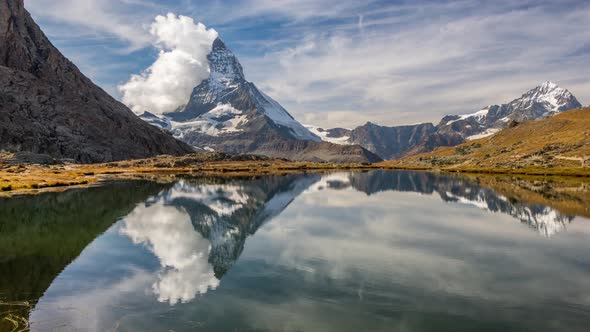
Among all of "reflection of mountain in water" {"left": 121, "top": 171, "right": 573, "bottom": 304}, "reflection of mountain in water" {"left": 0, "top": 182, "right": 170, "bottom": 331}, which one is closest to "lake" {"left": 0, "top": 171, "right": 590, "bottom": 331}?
"reflection of mountain in water" {"left": 0, "top": 182, "right": 170, "bottom": 331}

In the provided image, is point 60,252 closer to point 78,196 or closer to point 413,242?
point 413,242

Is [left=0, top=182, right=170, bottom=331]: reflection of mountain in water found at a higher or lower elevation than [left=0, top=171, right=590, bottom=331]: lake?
higher

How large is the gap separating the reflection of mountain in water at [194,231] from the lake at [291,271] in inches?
9.9

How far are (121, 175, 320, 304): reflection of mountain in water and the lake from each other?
0.25m

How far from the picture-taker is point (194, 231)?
5738 centimetres

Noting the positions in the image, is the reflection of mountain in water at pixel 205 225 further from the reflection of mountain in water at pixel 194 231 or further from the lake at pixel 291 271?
the lake at pixel 291 271

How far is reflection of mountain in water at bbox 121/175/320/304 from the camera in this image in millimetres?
33062

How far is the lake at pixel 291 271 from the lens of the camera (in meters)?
24.7

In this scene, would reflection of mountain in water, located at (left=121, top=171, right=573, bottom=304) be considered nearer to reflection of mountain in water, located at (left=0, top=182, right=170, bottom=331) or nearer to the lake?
the lake

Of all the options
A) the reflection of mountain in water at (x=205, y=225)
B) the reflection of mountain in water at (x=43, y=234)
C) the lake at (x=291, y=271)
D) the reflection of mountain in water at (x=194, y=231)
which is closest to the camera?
the lake at (x=291, y=271)

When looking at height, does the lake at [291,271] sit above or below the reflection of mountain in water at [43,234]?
below

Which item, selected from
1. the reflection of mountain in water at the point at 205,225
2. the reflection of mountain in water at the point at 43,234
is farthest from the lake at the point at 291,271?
the reflection of mountain in water at the point at 205,225

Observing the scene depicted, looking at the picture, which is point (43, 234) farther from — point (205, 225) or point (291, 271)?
point (291, 271)

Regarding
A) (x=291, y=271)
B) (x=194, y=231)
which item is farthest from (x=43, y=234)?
(x=291, y=271)
